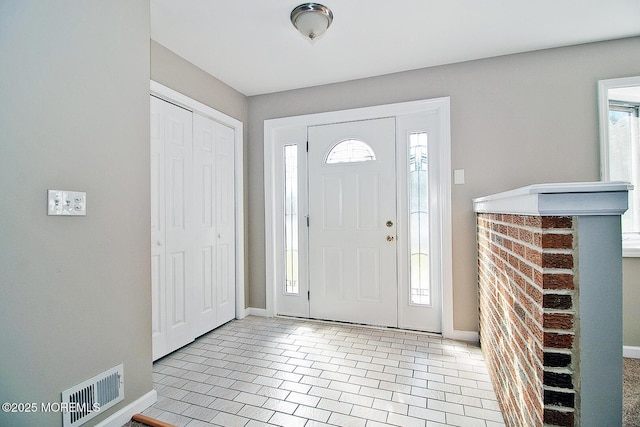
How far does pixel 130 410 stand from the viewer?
1715mm

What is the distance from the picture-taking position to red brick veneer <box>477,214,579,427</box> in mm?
968

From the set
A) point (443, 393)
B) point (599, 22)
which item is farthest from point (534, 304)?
point (599, 22)

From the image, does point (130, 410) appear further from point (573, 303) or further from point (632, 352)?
point (632, 352)

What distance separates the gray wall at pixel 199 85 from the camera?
2.40 metres

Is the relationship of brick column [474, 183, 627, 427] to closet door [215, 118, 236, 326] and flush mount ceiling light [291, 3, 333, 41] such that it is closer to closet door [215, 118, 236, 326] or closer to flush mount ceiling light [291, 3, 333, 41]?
flush mount ceiling light [291, 3, 333, 41]

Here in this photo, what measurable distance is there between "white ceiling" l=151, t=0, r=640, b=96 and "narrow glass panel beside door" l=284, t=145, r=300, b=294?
89cm

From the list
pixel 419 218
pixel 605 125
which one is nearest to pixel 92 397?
pixel 419 218

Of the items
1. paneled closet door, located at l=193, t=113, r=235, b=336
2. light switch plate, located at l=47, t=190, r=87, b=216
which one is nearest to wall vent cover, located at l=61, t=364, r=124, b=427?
light switch plate, located at l=47, t=190, r=87, b=216

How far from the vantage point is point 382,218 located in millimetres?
3000

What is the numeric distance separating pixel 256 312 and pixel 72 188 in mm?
2382

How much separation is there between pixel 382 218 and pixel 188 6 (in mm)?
2263

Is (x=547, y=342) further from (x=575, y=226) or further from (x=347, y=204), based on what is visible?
(x=347, y=204)

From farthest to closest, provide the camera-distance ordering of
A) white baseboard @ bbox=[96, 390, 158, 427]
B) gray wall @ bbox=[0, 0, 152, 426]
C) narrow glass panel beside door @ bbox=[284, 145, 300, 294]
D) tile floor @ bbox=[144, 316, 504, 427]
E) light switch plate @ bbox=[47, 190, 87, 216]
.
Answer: narrow glass panel beside door @ bbox=[284, 145, 300, 294] → tile floor @ bbox=[144, 316, 504, 427] → white baseboard @ bbox=[96, 390, 158, 427] → light switch plate @ bbox=[47, 190, 87, 216] → gray wall @ bbox=[0, 0, 152, 426]

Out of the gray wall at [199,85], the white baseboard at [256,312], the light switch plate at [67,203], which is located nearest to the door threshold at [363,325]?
the white baseboard at [256,312]
